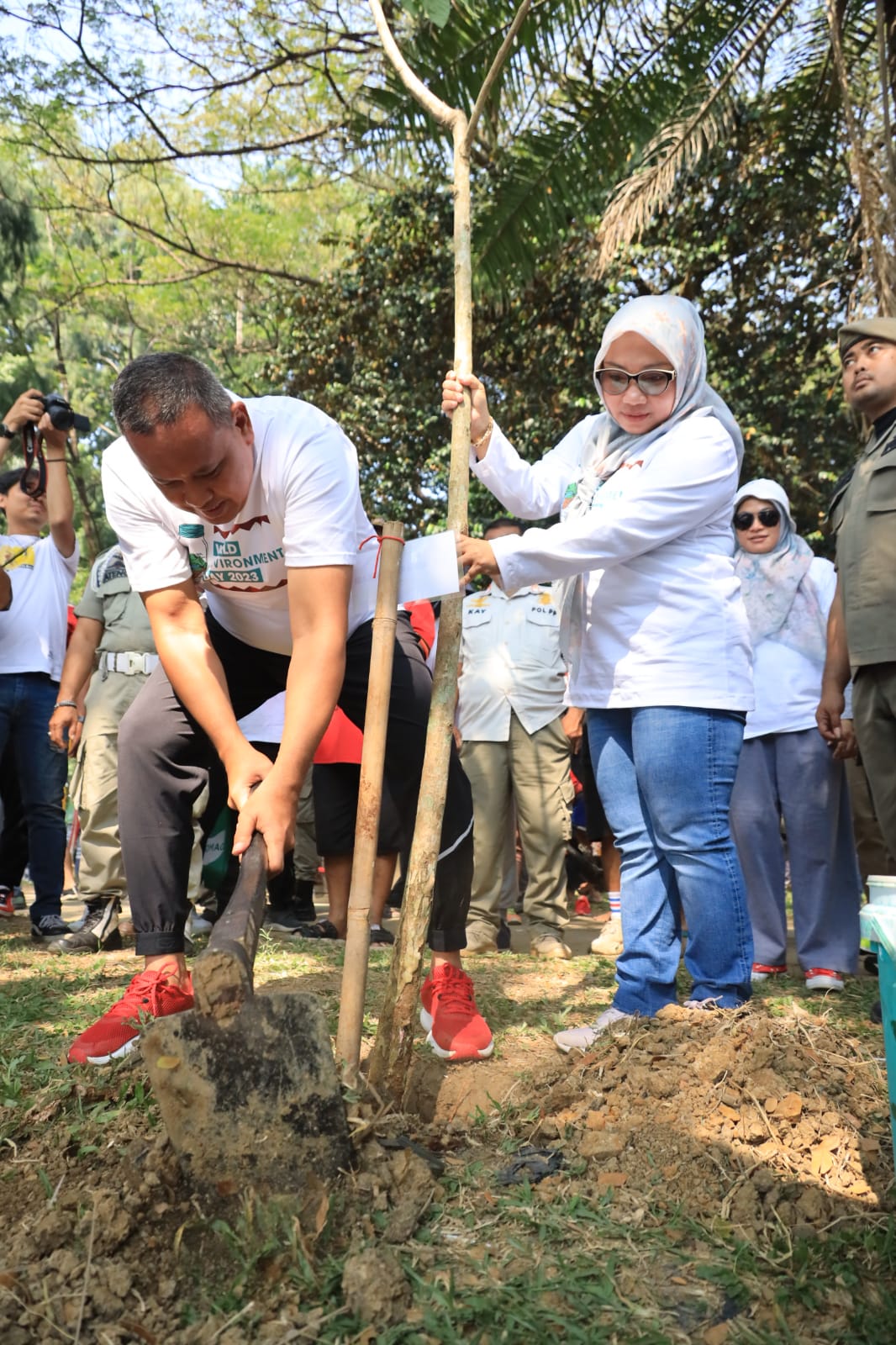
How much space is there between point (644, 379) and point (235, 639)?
1.40 m

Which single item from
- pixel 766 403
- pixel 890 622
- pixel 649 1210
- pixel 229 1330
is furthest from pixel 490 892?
pixel 766 403

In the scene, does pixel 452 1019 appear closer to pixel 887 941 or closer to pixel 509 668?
pixel 887 941

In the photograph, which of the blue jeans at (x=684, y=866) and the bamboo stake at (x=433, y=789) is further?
the blue jeans at (x=684, y=866)

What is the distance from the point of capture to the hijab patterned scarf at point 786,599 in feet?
16.0

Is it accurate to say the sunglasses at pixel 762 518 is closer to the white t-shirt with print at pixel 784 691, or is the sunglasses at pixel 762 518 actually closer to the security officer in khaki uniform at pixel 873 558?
the white t-shirt with print at pixel 784 691

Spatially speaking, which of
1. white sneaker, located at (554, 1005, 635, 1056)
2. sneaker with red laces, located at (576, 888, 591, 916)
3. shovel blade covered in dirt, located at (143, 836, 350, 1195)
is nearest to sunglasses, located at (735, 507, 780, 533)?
white sneaker, located at (554, 1005, 635, 1056)

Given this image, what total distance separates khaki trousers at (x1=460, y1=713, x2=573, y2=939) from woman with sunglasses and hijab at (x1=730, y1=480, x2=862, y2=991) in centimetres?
116

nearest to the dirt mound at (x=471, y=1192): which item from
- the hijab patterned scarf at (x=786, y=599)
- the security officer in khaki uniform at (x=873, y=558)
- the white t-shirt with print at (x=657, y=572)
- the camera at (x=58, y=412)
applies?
the white t-shirt with print at (x=657, y=572)

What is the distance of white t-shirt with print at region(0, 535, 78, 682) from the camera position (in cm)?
551

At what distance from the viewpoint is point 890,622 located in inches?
143

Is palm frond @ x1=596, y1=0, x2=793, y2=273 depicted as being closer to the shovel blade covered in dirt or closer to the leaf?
the leaf

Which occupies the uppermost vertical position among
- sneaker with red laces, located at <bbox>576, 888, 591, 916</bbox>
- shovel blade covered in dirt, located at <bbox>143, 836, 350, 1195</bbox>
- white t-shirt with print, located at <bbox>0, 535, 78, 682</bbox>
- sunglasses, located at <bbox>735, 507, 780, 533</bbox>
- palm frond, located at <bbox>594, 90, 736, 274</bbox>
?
palm frond, located at <bbox>594, 90, 736, 274</bbox>

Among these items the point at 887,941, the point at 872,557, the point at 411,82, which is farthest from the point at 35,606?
the point at 887,941

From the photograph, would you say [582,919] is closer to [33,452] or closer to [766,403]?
[33,452]
